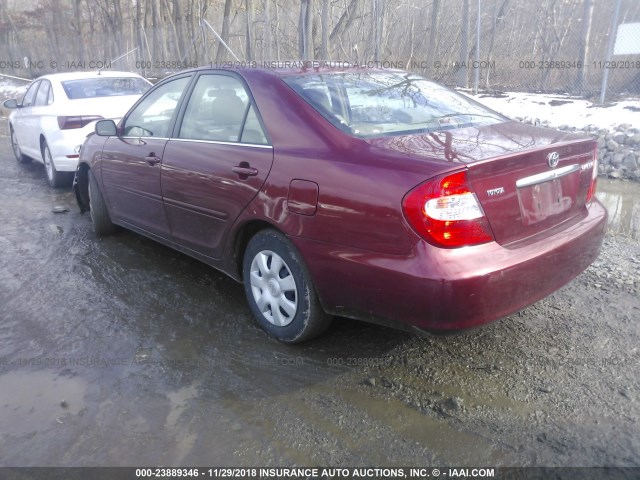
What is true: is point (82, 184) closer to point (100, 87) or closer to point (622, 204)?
point (100, 87)

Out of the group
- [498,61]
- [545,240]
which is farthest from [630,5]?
[545,240]

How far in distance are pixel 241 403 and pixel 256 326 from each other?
2.71 feet

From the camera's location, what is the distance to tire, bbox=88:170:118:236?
5.14 meters

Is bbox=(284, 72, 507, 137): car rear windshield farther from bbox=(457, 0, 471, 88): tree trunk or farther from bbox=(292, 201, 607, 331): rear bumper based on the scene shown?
bbox=(457, 0, 471, 88): tree trunk

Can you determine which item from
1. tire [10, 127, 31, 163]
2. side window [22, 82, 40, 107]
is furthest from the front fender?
tire [10, 127, 31, 163]

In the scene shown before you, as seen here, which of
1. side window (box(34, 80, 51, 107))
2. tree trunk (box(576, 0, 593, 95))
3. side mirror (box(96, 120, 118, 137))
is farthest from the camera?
tree trunk (box(576, 0, 593, 95))

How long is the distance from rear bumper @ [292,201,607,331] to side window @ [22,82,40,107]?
7.13 meters

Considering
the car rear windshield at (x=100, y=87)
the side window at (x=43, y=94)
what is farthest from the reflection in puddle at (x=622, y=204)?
the side window at (x=43, y=94)

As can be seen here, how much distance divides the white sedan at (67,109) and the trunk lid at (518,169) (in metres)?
5.47

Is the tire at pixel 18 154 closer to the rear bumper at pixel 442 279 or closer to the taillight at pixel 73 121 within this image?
the taillight at pixel 73 121

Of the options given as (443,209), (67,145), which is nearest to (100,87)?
(67,145)

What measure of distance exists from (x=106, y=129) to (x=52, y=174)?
11.2 feet

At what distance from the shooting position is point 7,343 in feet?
11.0

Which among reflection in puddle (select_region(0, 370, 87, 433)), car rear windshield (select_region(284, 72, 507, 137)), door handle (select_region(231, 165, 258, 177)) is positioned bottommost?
reflection in puddle (select_region(0, 370, 87, 433))
